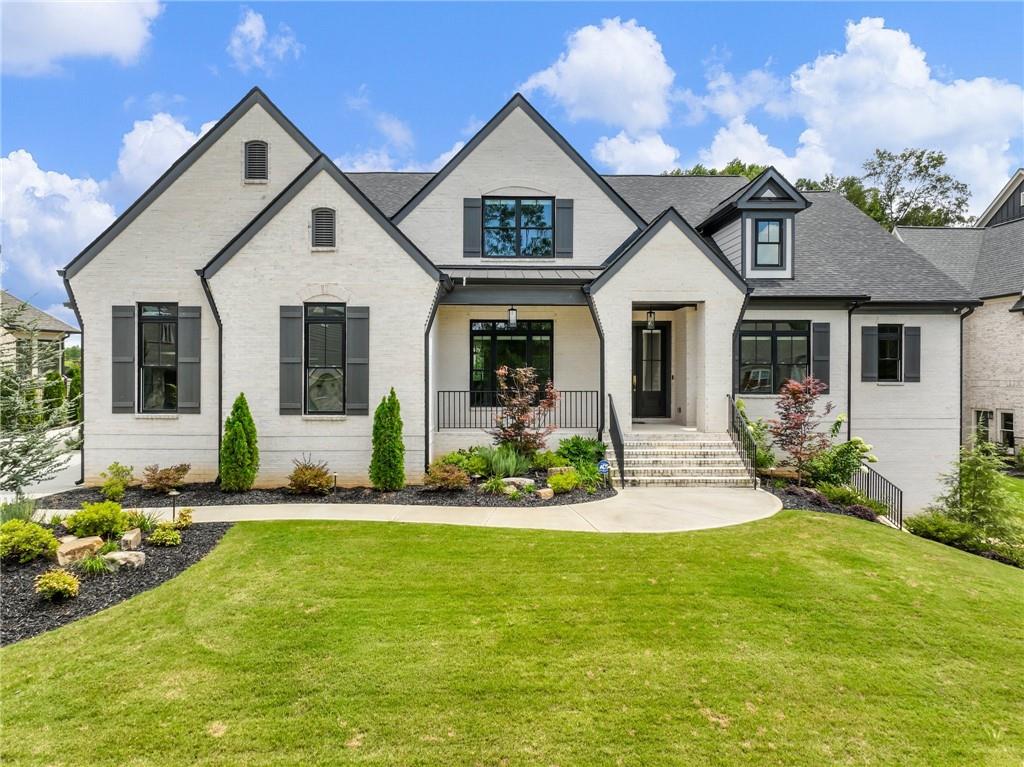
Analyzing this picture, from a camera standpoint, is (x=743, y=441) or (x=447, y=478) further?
(x=743, y=441)

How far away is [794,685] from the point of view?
4.39 meters

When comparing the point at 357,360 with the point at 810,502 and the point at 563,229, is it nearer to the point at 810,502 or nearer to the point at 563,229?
the point at 563,229

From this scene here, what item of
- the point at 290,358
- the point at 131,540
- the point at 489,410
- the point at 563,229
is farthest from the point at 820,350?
the point at 131,540

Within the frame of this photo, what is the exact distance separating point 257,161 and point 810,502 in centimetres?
1372

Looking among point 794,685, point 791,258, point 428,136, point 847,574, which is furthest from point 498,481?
point 428,136

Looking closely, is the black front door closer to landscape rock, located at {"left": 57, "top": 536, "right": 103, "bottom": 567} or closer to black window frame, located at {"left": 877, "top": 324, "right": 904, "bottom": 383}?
black window frame, located at {"left": 877, "top": 324, "right": 904, "bottom": 383}

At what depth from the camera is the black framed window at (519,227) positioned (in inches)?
562

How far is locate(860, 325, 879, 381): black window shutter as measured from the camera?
14.1 meters

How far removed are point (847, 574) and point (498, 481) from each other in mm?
5926

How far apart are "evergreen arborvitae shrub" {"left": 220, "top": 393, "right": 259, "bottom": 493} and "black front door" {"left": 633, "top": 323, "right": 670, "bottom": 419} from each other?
9.96m

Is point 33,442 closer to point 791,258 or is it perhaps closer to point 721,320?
point 721,320

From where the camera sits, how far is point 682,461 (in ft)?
38.1

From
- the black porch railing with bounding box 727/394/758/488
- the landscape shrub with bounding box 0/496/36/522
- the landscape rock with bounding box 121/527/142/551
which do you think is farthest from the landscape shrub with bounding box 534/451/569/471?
the landscape shrub with bounding box 0/496/36/522

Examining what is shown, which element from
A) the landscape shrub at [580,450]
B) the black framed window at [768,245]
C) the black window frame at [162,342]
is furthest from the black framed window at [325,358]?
the black framed window at [768,245]
